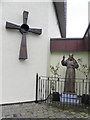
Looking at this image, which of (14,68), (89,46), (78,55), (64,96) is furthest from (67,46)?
(14,68)

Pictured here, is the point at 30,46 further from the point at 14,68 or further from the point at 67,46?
the point at 67,46

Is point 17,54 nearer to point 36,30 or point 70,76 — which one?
point 36,30

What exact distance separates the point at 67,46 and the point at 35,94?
2.87m

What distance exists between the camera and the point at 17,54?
610 centimetres

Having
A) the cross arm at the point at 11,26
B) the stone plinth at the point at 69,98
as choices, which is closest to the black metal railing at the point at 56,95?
the stone plinth at the point at 69,98

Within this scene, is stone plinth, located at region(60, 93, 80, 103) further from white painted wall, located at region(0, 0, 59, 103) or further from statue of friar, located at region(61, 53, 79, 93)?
white painted wall, located at region(0, 0, 59, 103)

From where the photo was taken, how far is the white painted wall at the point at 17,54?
5.85 meters

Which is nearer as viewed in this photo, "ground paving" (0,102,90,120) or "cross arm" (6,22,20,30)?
"ground paving" (0,102,90,120)

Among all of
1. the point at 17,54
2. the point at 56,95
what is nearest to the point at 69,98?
the point at 56,95

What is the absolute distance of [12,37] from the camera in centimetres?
601

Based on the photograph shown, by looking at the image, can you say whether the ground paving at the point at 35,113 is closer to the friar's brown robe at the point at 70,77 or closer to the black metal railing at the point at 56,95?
the black metal railing at the point at 56,95

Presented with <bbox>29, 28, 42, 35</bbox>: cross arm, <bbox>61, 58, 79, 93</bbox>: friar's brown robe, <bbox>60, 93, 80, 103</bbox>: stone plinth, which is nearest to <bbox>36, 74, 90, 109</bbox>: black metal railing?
<bbox>60, 93, 80, 103</bbox>: stone plinth

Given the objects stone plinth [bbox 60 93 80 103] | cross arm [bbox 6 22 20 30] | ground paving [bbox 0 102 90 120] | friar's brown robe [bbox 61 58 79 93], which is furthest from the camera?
friar's brown robe [bbox 61 58 79 93]

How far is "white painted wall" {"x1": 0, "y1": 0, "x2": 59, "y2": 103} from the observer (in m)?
5.85
